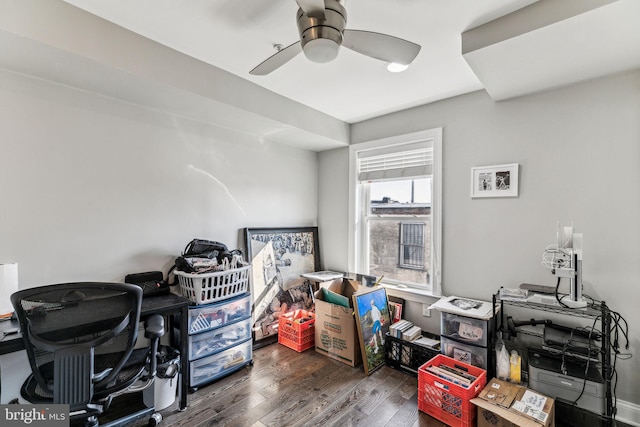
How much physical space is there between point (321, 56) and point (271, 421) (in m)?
2.17

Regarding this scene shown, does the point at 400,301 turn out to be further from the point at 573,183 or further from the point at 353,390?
the point at 573,183

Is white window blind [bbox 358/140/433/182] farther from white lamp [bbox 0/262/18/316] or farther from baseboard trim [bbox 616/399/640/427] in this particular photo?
white lamp [bbox 0/262/18/316]

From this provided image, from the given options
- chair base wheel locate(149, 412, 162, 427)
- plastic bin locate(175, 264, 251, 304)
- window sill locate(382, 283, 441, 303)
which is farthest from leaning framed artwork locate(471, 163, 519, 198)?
chair base wheel locate(149, 412, 162, 427)

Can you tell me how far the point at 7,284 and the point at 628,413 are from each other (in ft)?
12.8

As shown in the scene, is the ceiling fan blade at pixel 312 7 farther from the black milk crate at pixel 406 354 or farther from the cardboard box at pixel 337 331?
the black milk crate at pixel 406 354

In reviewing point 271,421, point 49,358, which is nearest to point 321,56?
point 49,358

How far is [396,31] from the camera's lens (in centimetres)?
173

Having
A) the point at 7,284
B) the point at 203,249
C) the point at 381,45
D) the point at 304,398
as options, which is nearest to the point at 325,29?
the point at 381,45

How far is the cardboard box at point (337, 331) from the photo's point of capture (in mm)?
2527

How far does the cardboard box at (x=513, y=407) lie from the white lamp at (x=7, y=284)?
9.16ft

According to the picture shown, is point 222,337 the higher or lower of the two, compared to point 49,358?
lower

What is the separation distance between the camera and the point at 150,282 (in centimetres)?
217

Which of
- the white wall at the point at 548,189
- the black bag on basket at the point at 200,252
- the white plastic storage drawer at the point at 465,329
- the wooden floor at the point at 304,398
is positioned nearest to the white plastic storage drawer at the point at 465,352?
the white plastic storage drawer at the point at 465,329

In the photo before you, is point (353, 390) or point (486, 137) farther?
point (486, 137)
